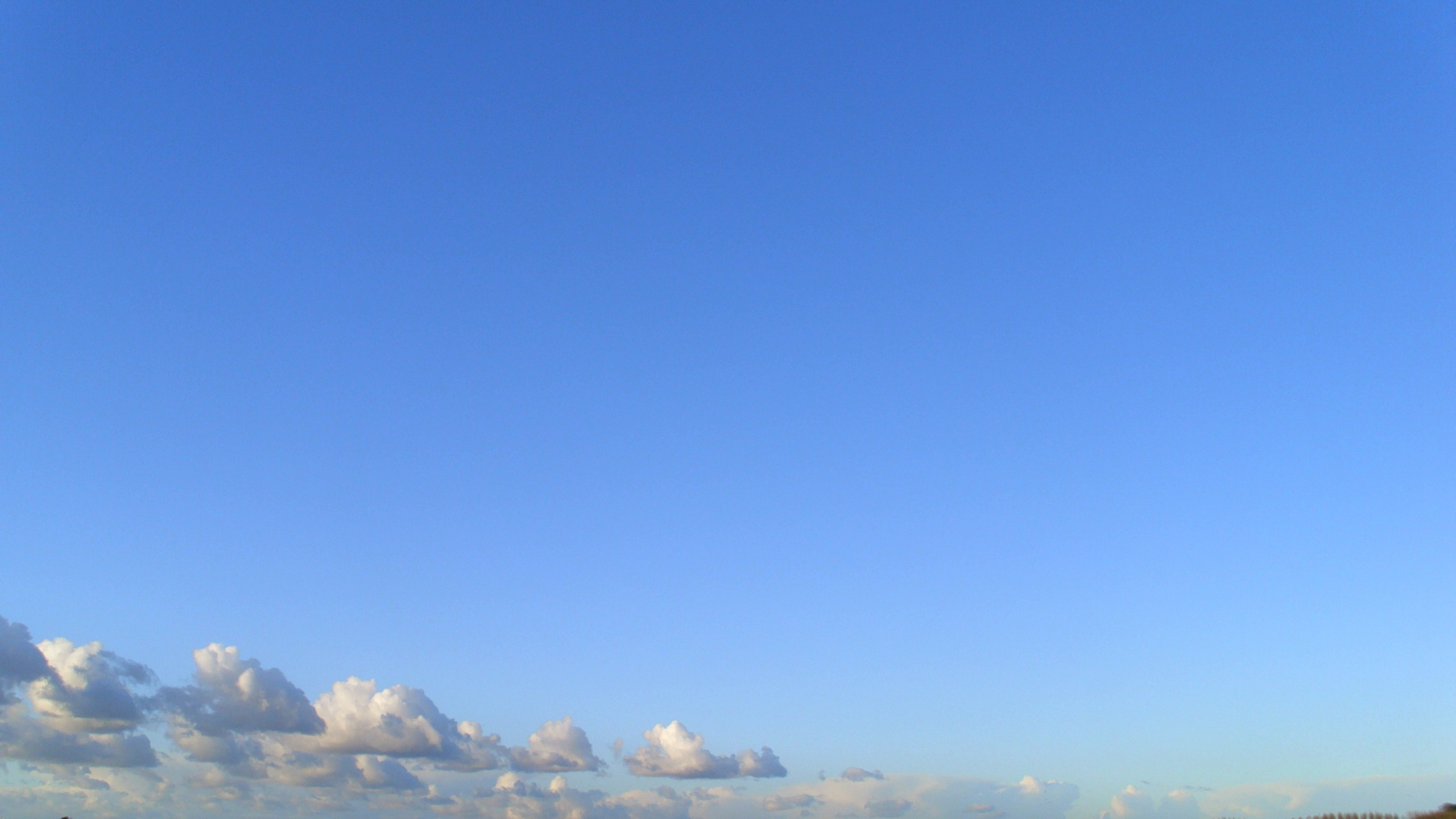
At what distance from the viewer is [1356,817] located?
86.4 metres

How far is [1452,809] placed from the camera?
85.7m

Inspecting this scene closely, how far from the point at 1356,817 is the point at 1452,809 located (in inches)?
372
